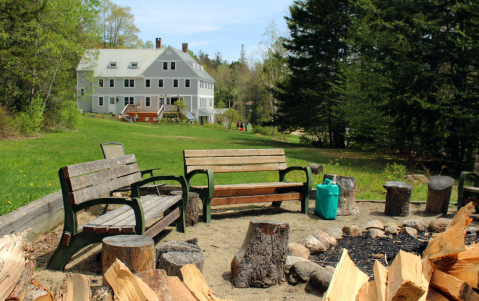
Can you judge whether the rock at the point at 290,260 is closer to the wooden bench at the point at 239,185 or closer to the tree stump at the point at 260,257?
the tree stump at the point at 260,257

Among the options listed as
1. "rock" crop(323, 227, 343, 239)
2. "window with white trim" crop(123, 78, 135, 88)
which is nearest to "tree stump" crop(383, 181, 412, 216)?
"rock" crop(323, 227, 343, 239)

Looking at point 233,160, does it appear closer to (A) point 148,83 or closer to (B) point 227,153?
(B) point 227,153

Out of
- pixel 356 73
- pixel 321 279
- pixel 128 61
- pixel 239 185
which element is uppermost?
pixel 128 61

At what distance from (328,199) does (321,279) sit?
315 cm

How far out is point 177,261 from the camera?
3.51 meters

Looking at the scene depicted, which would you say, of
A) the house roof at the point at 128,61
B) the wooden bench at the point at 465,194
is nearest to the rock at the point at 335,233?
the wooden bench at the point at 465,194

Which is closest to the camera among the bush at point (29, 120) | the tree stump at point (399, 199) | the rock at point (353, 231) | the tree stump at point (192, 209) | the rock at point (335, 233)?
the rock at point (335, 233)

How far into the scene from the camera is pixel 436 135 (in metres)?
13.4

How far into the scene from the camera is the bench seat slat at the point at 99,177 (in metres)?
4.09

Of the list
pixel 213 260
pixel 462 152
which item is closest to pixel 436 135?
pixel 462 152

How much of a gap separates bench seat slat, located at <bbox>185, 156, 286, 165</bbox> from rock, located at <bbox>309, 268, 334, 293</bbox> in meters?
3.32

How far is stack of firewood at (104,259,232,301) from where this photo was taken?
251 cm

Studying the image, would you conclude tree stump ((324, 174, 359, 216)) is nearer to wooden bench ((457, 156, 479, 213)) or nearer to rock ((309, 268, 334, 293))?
wooden bench ((457, 156, 479, 213))

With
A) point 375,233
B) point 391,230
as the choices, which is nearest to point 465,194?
point 391,230
